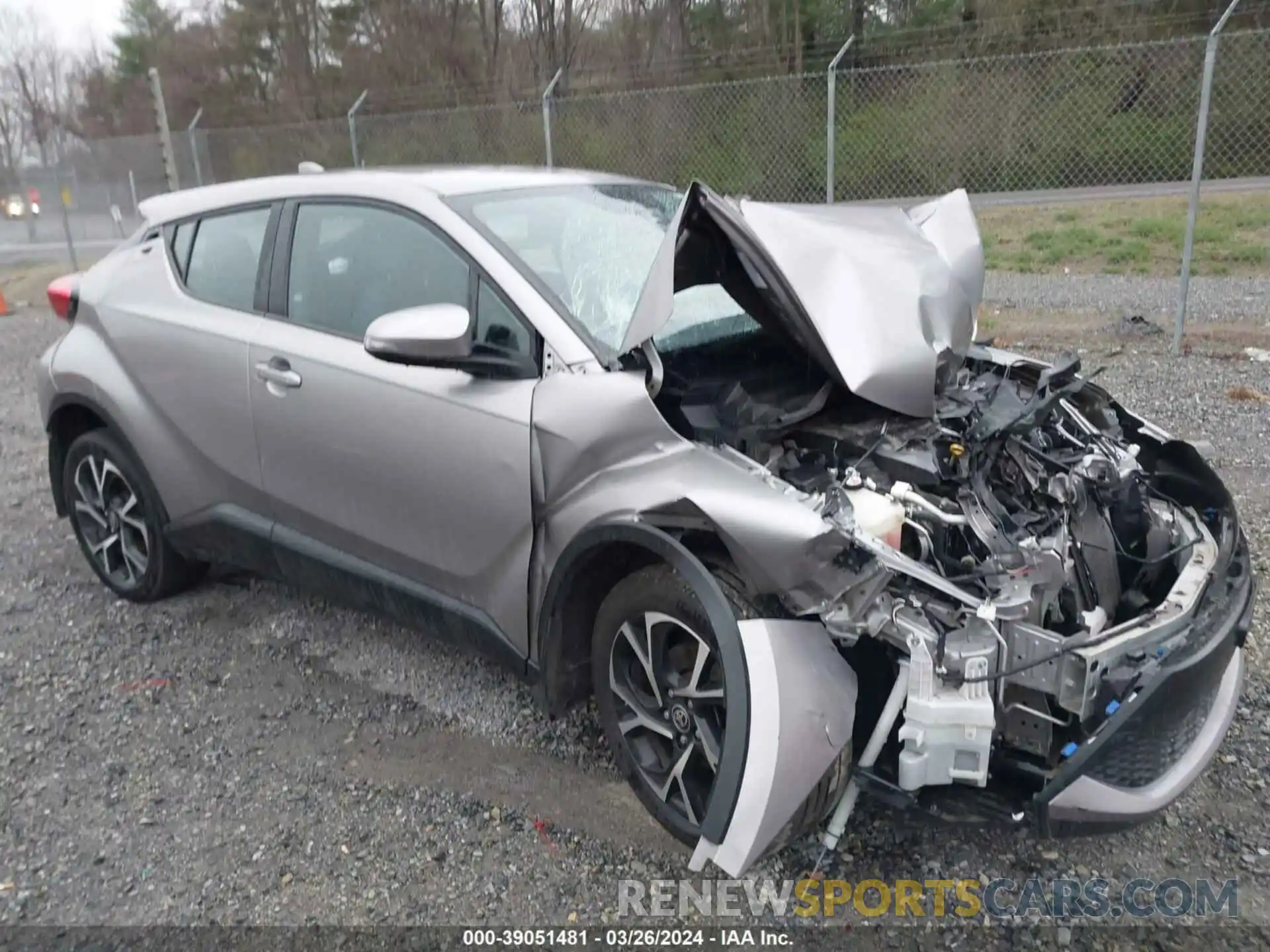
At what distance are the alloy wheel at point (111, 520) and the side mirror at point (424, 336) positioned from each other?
1987 mm

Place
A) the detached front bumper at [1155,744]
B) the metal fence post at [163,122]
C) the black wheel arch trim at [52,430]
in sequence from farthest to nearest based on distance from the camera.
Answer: the metal fence post at [163,122]
the black wheel arch trim at [52,430]
the detached front bumper at [1155,744]

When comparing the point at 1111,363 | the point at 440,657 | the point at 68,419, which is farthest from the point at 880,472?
the point at 1111,363

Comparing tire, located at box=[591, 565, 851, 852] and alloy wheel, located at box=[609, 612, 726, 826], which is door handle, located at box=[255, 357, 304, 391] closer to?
tire, located at box=[591, 565, 851, 852]

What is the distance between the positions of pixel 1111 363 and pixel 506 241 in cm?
583

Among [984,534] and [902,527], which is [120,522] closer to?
[902,527]

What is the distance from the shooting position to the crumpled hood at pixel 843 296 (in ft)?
9.05

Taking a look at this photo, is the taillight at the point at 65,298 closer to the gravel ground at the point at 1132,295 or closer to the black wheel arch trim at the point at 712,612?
the black wheel arch trim at the point at 712,612

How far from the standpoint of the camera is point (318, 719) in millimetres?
3535

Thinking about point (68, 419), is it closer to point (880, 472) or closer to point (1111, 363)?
point (880, 472)

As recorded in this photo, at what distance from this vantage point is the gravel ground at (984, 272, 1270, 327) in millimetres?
9047

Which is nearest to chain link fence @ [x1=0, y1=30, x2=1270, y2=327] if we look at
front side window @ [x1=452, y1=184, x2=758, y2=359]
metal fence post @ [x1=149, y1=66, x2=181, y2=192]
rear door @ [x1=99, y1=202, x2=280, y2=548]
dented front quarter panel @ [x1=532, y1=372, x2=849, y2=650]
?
metal fence post @ [x1=149, y1=66, x2=181, y2=192]

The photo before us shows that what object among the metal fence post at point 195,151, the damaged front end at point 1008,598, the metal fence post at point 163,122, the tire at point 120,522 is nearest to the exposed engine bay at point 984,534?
the damaged front end at point 1008,598

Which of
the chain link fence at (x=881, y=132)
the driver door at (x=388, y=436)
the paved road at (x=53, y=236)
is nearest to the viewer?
the driver door at (x=388, y=436)

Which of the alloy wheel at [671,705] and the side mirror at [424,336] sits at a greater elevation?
the side mirror at [424,336]
